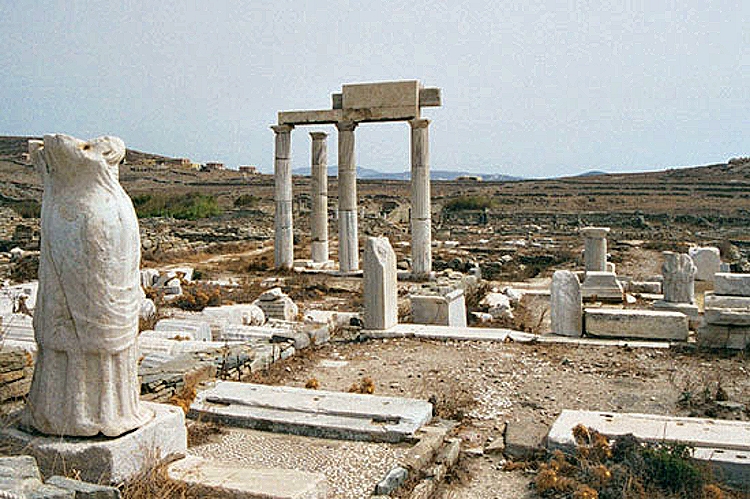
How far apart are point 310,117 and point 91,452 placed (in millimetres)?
17898

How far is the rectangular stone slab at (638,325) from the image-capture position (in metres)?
11.1

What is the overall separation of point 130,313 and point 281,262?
56.8 feet

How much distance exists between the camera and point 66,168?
4762 mm

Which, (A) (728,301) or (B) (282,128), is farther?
(B) (282,128)

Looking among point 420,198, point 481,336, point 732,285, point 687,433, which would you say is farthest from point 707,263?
point 687,433

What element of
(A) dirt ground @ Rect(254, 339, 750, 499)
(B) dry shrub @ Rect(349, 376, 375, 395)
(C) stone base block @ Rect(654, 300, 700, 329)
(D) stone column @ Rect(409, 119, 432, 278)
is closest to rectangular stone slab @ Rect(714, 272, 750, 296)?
(C) stone base block @ Rect(654, 300, 700, 329)

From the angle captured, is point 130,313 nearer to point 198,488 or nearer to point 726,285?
point 198,488

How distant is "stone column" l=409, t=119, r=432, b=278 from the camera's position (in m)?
20.2

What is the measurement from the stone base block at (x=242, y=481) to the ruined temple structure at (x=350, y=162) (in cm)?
1520

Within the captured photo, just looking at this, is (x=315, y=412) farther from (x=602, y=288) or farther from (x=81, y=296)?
(x=602, y=288)

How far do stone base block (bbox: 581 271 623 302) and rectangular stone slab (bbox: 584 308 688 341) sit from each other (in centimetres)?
538

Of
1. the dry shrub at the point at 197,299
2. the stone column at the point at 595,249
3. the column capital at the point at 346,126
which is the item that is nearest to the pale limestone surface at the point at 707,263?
the stone column at the point at 595,249

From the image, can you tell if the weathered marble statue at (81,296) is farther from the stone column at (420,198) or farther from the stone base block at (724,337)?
the stone column at (420,198)

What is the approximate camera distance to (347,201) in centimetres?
2158
